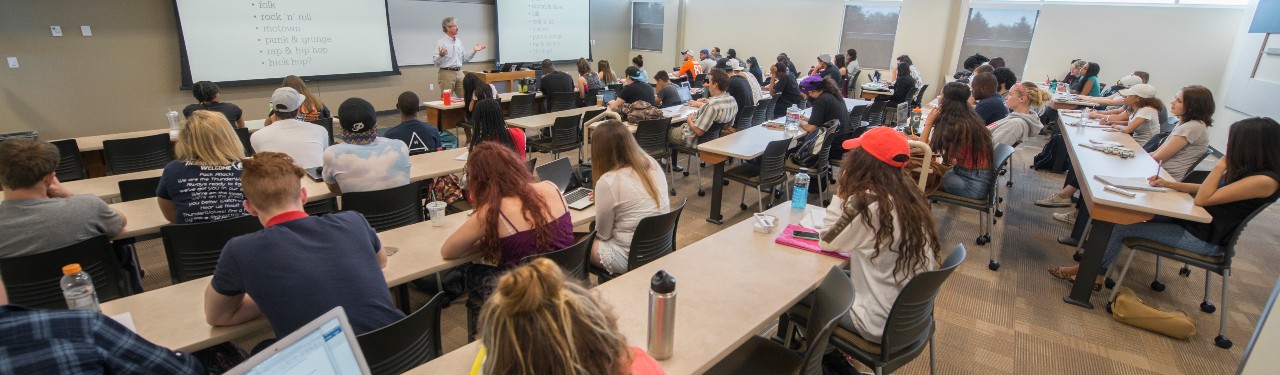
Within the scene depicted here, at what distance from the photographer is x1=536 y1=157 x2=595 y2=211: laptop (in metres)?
3.19

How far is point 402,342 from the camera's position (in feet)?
5.76

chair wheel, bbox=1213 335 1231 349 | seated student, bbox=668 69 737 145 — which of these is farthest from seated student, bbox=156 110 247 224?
chair wheel, bbox=1213 335 1231 349

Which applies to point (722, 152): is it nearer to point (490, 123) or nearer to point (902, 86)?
point (490, 123)

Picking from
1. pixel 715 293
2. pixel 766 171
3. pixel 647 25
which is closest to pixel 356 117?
pixel 715 293

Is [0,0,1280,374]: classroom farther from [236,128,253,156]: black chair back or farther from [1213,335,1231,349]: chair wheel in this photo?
[236,128,253,156]: black chair back

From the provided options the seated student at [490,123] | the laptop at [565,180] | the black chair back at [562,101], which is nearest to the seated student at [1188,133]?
the laptop at [565,180]

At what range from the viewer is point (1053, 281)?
3.98 metres

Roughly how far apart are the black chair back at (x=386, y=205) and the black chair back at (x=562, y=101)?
13.4 feet

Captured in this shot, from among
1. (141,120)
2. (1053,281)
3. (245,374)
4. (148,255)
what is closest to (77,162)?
(148,255)

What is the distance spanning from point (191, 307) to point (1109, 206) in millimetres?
4568

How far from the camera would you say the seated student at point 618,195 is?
272cm

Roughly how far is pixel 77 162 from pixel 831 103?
619 centimetres

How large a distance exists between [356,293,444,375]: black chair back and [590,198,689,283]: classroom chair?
0.97 metres

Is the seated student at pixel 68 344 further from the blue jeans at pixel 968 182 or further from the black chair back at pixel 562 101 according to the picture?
the black chair back at pixel 562 101
